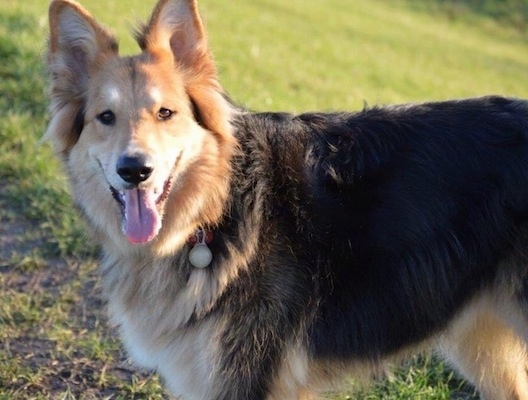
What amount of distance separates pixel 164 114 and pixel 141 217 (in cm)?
50

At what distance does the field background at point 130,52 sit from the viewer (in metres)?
4.43

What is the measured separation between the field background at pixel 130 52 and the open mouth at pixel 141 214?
0.96m

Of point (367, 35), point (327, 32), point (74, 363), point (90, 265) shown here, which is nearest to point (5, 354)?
point (74, 363)

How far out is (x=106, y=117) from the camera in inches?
137

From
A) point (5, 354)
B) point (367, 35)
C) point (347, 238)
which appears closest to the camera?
point (347, 238)

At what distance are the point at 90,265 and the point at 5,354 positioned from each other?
3.69ft

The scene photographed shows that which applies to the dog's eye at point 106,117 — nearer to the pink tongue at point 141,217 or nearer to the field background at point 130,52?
the pink tongue at point 141,217

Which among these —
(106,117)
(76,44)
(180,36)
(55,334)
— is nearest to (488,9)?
(55,334)

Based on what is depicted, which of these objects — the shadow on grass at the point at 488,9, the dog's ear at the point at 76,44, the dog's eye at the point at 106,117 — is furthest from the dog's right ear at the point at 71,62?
the shadow on grass at the point at 488,9

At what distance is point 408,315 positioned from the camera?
3.65 metres

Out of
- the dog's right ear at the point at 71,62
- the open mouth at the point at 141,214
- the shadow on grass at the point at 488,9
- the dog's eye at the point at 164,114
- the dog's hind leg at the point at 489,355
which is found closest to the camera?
the open mouth at the point at 141,214

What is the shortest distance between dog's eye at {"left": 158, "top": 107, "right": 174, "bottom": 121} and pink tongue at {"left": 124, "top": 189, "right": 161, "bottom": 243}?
372 mm

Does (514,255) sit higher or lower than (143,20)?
lower

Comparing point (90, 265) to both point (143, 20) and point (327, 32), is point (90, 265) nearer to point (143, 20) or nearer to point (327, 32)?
point (143, 20)
